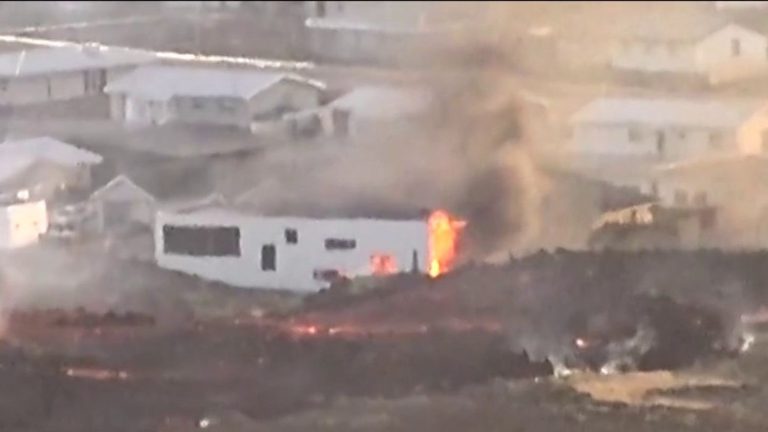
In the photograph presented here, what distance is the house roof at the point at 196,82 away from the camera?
741mm

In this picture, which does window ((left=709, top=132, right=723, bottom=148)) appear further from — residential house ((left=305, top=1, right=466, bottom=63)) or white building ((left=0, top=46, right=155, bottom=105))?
white building ((left=0, top=46, right=155, bottom=105))

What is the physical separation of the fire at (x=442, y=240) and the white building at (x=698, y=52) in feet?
0.57

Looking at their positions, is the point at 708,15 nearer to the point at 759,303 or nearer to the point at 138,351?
the point at 759,303

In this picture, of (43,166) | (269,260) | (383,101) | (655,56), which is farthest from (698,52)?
(43,166)

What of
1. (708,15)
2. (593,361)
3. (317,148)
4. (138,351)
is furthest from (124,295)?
(708,15)

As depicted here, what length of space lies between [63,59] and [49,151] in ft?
0.24

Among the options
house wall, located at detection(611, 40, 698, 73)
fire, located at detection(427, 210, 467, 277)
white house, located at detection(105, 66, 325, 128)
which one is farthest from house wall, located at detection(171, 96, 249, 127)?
house wall, located at detection(611, 40, 698, 73)

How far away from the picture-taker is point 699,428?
675mm

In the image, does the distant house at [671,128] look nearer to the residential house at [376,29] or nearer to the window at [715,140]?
the window at [715,140]

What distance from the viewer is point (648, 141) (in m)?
0.74

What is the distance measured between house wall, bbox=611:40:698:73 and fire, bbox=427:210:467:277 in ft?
0.56

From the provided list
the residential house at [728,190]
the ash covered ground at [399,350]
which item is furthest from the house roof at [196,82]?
the residential house at [728,190]

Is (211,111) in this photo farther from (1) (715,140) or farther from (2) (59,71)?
(1) (715,140)

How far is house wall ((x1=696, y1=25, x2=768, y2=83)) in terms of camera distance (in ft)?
2.49
